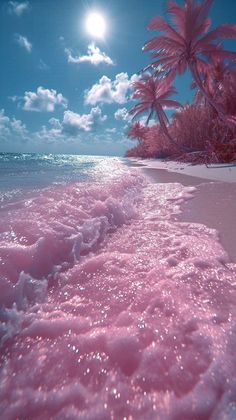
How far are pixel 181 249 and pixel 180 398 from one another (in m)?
1.31

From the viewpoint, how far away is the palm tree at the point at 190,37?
13.2 meters

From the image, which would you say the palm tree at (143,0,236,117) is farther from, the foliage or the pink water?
the pink water

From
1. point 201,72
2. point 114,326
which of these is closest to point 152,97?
point 201,72

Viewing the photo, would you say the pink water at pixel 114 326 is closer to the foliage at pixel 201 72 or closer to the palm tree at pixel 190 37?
the foliage at pixel 201 72

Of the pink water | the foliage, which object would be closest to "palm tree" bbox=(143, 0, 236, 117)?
the foliage

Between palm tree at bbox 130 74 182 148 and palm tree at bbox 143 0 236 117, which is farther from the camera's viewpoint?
palm tree at bbox 130 74 182 148

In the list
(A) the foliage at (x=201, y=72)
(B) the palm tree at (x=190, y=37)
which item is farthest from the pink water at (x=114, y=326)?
(B) the palm tree at (x=190, y=37)

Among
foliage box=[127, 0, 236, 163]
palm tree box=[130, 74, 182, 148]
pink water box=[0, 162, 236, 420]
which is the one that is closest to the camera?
pink water box=[0, 162, 236, 420]

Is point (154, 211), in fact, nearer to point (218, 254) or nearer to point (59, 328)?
point (218, 254)

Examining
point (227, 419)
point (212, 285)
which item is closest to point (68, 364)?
point (227, 419)

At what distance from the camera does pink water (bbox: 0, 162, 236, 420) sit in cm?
93

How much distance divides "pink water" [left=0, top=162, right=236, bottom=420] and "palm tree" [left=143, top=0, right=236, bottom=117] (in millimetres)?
13411

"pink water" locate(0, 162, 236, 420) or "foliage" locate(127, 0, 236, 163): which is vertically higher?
"foliage" locate(127, 0, 236, 163)

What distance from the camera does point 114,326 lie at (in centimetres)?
127
